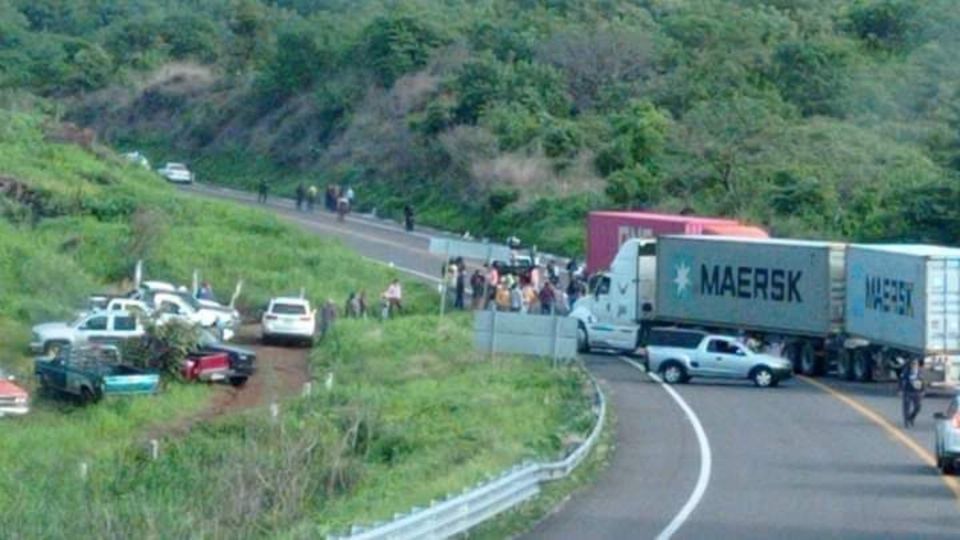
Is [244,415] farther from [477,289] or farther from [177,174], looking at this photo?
[177,174]

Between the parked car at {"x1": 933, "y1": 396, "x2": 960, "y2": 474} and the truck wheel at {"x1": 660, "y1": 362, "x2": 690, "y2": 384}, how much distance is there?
52.3ft

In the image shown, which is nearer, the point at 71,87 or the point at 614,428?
the point at 614,428

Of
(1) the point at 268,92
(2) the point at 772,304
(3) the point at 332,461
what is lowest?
(3) the point at 332,461

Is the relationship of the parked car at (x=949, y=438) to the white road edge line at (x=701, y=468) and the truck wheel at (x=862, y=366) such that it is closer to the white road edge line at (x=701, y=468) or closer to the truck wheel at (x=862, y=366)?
the white road edge line at (x=701, y=468)

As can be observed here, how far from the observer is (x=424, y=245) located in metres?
75.4

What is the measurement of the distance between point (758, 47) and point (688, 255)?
138 ft

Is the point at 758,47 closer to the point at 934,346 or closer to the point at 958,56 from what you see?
the point at 958,56

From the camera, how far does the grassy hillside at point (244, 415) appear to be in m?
27.8

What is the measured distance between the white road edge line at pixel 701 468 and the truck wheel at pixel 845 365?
422 centimetres

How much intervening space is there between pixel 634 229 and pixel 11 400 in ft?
69.9

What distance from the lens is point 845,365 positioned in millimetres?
47344

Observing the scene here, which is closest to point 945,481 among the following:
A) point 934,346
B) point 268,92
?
point 934,346

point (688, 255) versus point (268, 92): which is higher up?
point (268, 92)

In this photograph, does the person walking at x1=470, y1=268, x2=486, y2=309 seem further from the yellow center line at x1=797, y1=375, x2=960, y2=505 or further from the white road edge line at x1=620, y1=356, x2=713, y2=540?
the yellow center line at x1=797, y1=375, x2=960, y2=505
